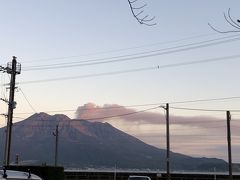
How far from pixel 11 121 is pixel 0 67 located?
6.05 metres

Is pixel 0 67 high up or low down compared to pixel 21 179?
up

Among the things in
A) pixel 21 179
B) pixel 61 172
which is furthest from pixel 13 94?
pixel 21 179

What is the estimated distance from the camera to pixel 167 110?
204 ft

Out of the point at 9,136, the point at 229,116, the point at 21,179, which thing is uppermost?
the point at 229,116

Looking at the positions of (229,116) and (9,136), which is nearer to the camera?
(9,136)

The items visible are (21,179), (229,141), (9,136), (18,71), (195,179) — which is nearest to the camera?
(21,179)

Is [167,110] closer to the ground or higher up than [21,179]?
higher up

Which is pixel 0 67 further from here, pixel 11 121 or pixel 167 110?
pixel 167 110

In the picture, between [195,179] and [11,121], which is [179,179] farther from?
[11,121]

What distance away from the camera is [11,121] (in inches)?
1789

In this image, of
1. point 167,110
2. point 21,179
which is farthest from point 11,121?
point 21,179

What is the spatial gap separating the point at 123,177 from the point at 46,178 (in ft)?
161

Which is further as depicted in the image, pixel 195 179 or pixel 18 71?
pixel 195 179

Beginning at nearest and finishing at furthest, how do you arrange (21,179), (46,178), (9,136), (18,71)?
(21,179) → (46,178) → (9,136) → (18,71)
